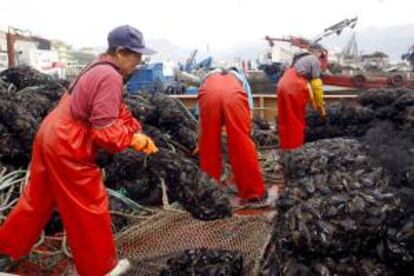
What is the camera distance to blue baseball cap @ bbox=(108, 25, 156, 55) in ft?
11.5

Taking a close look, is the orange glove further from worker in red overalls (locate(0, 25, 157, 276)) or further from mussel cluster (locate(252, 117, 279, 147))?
mussel cluster (locate(252, 117, 279, 147))

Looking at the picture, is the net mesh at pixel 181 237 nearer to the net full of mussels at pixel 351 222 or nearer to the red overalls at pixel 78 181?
the red overalls at pixel 78 181

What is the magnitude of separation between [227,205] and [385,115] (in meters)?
2.74

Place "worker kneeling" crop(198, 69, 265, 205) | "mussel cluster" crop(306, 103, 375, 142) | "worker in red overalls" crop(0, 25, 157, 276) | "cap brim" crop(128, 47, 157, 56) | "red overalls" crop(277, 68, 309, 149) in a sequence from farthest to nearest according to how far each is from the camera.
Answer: "red overalls" crop(277, 68, 309, 149), "mussel cluster" crop(306, 103, 375, 142), "worker kneeling" crop(198, 69, 265, 205), "cap brim" crop(128, 47, 157, 56), "worker in red overalls" crop(0, 25, 157, 276)

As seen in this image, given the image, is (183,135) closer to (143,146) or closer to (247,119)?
(247,119)

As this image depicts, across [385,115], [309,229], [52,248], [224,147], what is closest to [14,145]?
[52,248]

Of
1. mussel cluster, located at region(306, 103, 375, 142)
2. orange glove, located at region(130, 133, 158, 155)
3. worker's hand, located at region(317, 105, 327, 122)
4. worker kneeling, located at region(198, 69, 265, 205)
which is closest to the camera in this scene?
orange glove, located at region(130, 133, 158, 155)

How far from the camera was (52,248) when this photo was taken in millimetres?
4215

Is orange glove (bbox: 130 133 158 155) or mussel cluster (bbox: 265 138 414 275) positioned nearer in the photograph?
mussel cluster (bbox: 265 138 414 275)

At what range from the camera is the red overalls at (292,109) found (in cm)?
681

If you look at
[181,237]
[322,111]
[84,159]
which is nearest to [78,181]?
[84,159]

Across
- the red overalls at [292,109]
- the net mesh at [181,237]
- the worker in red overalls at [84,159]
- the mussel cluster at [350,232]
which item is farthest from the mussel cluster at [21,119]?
the mussel cluster at [350,232]

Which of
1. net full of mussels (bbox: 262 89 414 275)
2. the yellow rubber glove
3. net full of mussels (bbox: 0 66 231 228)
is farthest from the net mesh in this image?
the yellow rubber glove

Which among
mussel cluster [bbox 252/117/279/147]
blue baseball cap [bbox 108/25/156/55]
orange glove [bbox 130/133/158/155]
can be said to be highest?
blue baseball cap [bbox 108/25/156/55]
